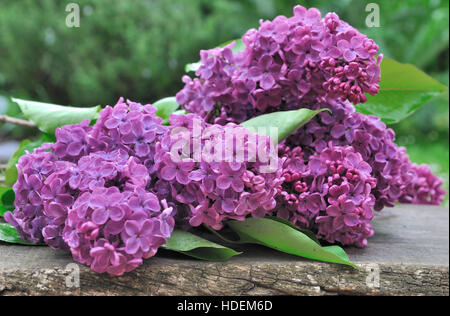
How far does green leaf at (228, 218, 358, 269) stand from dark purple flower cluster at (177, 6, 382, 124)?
Answer: 0.66 feet

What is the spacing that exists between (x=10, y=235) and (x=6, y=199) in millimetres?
104

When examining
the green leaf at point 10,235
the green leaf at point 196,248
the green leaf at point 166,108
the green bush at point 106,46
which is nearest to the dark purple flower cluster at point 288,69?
the green leaf at point 166,108

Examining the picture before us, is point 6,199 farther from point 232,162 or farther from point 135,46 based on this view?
point 135,46

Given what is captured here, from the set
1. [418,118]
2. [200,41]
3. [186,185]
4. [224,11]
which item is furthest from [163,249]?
[418,118]

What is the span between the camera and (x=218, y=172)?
558mm

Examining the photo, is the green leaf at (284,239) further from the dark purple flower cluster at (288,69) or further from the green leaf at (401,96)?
the green leaf at (401,96)

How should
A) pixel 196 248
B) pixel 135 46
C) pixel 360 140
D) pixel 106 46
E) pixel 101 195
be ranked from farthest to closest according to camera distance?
1. pixel 106 46
2. pixel 135 46
3. pixel 360 140
4. pixel 196 248
5. pixel 101 195

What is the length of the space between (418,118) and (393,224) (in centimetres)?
457

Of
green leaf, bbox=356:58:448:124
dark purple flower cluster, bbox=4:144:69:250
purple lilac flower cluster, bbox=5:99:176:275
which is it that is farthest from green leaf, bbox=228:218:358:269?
green leaf, bbox=356:58:448:124

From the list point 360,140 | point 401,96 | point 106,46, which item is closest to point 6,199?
point 360,140

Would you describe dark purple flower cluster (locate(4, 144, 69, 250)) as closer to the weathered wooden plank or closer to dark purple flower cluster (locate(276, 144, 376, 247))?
the weathered wooden plank

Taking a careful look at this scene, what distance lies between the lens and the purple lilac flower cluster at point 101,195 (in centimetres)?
52

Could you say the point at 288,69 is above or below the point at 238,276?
above

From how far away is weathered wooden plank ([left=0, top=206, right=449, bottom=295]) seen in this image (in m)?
0.58
